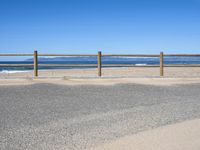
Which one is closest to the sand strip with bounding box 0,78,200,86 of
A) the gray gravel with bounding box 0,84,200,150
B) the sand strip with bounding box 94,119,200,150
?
the gray gravel with bounding box 0,84,200,150

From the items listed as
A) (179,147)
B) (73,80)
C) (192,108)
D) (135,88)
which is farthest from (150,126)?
(73,80)

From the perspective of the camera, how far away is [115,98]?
8.16 m

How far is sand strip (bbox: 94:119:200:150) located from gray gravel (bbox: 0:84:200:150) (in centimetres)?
23

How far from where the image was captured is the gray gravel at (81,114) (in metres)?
4.38

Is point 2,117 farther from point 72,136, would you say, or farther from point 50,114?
point 72,136

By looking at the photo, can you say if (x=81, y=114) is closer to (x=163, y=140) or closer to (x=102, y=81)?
(x=163, y=140)

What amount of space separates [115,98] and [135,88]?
2.24 metres

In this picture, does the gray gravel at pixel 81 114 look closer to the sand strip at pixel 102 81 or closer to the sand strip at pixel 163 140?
the sand strip at pixel 163 140

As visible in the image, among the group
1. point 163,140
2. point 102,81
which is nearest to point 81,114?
point 163,140

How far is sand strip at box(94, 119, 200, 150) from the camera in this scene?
3.97 meters

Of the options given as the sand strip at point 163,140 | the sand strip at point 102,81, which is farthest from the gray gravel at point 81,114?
the sand strip at point 102,81

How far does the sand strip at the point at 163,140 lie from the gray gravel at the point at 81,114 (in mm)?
227

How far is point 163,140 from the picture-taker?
425cm

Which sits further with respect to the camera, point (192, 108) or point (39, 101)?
point (39, 101)
